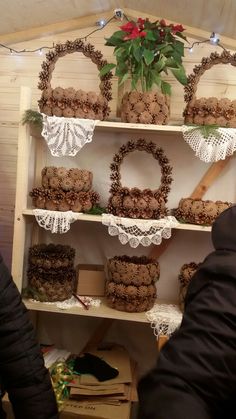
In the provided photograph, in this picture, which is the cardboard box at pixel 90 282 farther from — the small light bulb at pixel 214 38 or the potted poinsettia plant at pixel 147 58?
the small light bulb at pixel 214 38

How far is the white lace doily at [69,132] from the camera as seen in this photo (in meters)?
1.73

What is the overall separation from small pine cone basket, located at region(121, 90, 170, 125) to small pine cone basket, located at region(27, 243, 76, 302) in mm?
682

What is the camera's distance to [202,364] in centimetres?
56

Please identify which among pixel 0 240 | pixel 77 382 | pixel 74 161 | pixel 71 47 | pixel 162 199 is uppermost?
pixel 71 47

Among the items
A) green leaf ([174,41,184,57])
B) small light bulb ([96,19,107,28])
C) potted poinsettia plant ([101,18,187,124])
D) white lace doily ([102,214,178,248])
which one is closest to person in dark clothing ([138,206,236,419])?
white lace doily ([102,214,178,248])

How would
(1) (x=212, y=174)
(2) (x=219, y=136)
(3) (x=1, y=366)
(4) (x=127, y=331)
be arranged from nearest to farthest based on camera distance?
(3) (x=1, y=366), (2) (x=219, y=136), (1) (x=212, y=174), (4) (x=127, y=331)

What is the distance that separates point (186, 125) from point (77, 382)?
114 centimetres

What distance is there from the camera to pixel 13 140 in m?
2.17

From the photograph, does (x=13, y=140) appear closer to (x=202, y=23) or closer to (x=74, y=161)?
(x=74, y=161)

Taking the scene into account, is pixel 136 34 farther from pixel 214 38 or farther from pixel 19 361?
pixel 19 361

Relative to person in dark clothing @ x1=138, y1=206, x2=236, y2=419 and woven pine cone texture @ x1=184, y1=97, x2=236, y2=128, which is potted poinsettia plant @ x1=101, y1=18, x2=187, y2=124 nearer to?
woven pine cone texture @ x1=184, y1=97, x2=236, y2=128

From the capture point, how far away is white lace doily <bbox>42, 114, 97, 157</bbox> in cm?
173

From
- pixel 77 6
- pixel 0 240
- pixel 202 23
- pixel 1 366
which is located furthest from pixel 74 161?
Result: pixel 1 366

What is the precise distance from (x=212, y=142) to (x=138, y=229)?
454 millimetres
